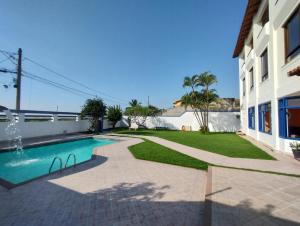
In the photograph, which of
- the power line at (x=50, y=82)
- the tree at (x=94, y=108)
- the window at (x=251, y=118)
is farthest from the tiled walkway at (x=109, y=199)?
the power line at (x=50, y=82)

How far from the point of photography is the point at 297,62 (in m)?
8.32

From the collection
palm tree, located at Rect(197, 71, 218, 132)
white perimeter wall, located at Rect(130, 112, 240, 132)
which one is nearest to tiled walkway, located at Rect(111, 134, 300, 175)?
palm tree, located at Rect(197, 71, 218, 132)

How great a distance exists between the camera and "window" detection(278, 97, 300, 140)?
31.2 feet

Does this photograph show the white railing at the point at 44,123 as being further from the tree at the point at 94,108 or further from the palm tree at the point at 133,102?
the palm tree at the point at 133,102

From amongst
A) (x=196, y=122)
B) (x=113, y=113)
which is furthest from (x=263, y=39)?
(x=113, y=113)

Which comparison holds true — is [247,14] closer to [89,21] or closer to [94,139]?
[89,21]

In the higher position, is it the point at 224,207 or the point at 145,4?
the point at 145,4

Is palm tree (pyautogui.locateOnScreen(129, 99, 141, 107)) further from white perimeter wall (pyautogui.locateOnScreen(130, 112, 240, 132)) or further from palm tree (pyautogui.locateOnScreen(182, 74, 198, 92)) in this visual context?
palm tree (pyautogui.locateOnScreen(182, 74, 198, 92))

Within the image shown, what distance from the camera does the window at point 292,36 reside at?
8.71m

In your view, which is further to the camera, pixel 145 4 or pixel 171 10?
pixel 171 10

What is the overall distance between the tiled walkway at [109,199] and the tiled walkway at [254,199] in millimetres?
427

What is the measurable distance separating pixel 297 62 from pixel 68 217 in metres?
10.6

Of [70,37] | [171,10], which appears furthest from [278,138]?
[70,37]

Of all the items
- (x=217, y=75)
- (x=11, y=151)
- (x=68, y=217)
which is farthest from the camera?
(x=217, y=75)
